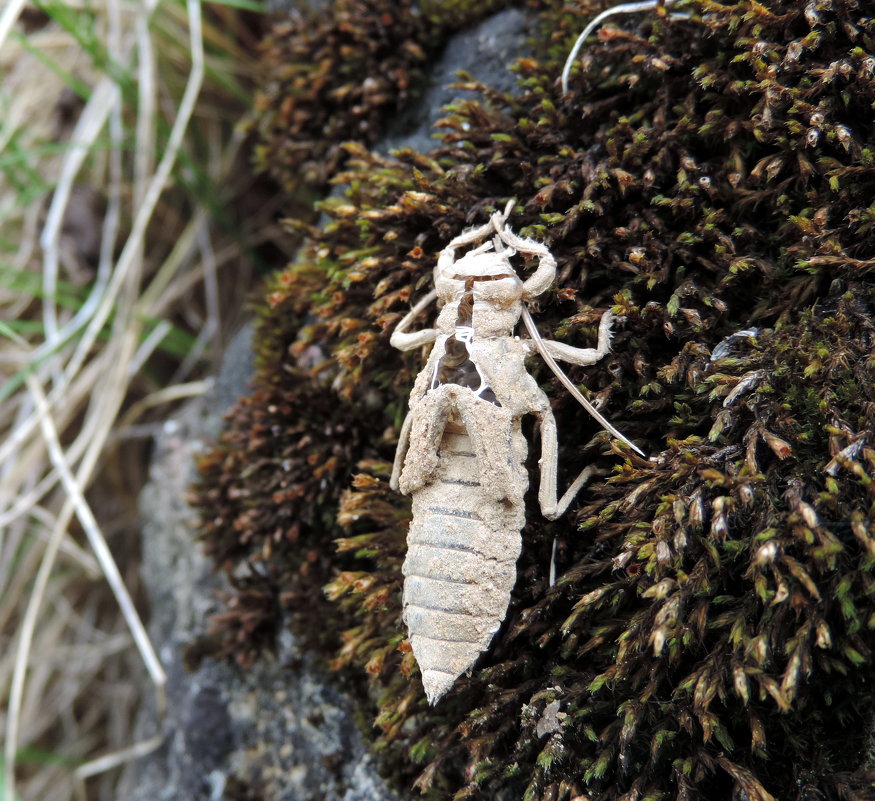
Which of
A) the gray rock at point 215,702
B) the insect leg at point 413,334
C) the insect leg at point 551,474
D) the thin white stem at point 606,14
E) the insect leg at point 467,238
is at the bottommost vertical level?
the gray rock at point 215,702

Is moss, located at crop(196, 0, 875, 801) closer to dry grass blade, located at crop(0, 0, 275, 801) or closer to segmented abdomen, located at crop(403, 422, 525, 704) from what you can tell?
segmented abdomen, located at crop(403, 422, 525, 704)

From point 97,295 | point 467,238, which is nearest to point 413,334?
point 467,238

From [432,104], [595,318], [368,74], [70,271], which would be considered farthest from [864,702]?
[70,271]

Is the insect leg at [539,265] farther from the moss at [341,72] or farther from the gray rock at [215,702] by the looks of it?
the gray rock at [215,702]

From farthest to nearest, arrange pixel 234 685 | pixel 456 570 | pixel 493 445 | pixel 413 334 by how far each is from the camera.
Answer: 1. pixel 234 685
2. pixel 413 334
3. pixel 493 445
4. pixel 456 570

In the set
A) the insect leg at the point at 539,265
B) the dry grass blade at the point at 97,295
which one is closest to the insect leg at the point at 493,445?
the insect leg at the point at 539,265

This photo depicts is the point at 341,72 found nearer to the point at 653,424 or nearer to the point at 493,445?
the point at 493,445
